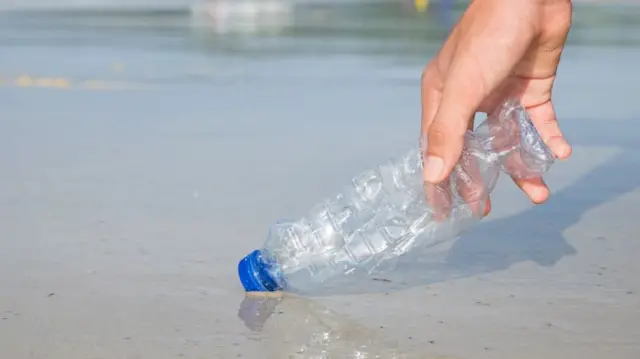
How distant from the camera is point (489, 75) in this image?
2514 millimetres

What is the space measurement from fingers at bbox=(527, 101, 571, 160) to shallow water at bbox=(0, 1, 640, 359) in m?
0.37

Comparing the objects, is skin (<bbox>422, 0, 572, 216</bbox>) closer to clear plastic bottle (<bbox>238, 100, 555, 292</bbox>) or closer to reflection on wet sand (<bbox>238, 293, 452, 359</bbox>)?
clear plastic bottle (<bbox>238, 100, 555, 292</bbox>)

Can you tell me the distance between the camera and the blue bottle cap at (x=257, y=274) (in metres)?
2.86

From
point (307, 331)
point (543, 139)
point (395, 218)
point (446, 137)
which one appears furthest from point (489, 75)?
point (307, 331)

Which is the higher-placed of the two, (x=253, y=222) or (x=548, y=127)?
(x=548, y=127)

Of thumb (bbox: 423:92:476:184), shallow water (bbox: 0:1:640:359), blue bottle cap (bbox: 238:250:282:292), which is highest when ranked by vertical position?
thumb (bbox: 423:92:476:184)

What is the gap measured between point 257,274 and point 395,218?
361mm

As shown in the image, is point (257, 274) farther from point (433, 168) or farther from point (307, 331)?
point (433, 168)

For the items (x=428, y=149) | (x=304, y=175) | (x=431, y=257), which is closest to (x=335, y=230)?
(x=431, y=257)

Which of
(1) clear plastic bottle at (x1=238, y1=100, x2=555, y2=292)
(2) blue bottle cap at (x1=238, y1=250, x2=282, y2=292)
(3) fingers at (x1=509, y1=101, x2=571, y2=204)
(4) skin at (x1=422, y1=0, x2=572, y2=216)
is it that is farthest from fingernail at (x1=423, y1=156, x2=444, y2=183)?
(2) blue bottle cap at (x1=238, y1=250, x2=282, y2=292)

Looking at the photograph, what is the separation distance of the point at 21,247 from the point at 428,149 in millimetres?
1349

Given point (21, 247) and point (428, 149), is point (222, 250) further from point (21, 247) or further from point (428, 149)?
point (428, 149)

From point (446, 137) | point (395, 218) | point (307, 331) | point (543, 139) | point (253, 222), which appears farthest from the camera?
point (253, 222)

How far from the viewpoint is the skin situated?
2.47m
